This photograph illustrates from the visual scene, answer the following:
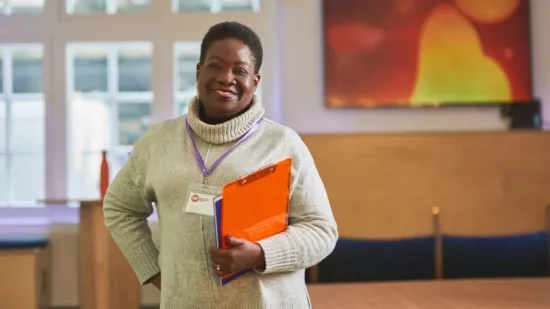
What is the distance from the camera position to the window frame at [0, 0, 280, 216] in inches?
178

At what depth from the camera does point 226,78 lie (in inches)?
50.9

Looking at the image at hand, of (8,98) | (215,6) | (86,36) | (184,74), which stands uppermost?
(215,6)

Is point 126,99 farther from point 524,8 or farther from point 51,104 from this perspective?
point 524,8

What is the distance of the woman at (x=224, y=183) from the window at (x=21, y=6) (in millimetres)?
3743

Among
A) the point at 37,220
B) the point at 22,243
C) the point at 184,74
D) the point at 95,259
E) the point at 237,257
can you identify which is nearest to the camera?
the point at 237,257

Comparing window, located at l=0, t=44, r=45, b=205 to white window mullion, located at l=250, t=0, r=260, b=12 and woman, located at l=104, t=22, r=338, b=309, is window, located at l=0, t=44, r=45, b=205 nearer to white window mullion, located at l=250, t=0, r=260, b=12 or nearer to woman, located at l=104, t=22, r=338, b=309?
white window mullion, located at l=250, t=0, r=260, b=12

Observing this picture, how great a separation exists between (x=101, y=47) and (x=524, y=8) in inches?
118

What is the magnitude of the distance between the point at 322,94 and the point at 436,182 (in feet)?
3.39

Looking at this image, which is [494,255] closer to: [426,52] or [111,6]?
[426,52]

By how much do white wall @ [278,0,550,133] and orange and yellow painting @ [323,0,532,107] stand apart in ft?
0.26

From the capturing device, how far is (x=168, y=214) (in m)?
1.29

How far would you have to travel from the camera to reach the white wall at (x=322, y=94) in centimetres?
446

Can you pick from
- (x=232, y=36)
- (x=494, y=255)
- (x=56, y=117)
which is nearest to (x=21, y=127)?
(x=56, y=117)

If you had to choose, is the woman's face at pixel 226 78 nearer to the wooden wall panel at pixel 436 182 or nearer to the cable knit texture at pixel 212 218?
the cable knit texture at pixel 212 218
